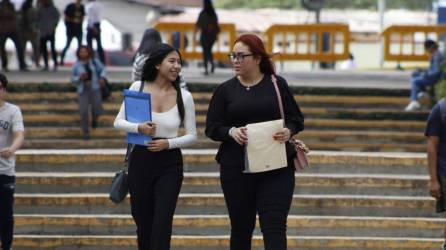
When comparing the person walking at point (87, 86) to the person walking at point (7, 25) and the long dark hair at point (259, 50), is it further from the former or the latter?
the long dark hair at point (259, 50)

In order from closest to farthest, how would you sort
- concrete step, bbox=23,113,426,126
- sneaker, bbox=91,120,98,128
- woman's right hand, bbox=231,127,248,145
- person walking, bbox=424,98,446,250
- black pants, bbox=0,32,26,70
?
woman's right hand, bbox=231,127,248,145
person walking, bbox=424,98,446,250
sneaker, bbox=91,120,98,128
concrete step, bbox=23,113,426,126
black pants, bbox=0,32,26,70

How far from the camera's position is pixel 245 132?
9.53 meters

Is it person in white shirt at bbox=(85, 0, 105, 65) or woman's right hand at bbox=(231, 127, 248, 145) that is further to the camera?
person in white shirt at bbox=(85, 0, 105, 65)

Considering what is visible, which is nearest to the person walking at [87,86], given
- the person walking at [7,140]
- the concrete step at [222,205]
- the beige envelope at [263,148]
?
the concrete step at [222,205]

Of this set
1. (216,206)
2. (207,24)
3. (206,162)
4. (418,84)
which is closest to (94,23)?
(207,24)

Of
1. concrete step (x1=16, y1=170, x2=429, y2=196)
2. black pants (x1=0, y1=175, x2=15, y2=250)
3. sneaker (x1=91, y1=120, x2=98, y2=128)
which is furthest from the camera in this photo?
sneaker (x1=91, y1=120, x2=98, y2=128)

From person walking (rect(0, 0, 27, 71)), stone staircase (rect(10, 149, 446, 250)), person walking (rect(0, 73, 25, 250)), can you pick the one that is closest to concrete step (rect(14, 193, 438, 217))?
stone staircase (rect(10, 149, 446, 250))

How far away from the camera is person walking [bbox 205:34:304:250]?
957 centimetres

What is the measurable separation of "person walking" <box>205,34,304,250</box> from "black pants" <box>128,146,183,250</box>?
377mm

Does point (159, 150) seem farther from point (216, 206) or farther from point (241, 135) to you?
point (216, 206)

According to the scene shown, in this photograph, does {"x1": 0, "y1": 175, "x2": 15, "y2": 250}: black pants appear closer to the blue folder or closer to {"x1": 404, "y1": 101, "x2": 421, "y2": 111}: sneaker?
→ the blue folder

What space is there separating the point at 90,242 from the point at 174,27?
14476 millimetres

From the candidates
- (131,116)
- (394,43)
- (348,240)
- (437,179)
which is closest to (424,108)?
(348,240)

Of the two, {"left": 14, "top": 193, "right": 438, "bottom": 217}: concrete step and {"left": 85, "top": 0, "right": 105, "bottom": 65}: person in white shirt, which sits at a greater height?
{"left": 85, "top": 0, "right": 105, "bottom": 65}: person in white shirt
